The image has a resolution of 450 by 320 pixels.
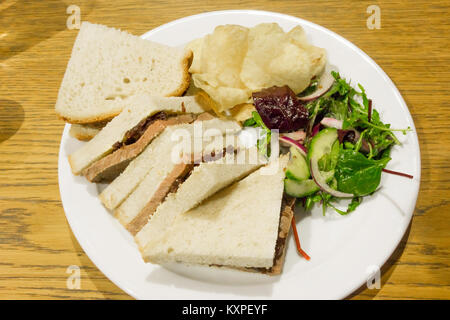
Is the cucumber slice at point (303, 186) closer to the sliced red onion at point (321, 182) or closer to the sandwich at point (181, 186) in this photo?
the sliced red onion at point (321, 182)

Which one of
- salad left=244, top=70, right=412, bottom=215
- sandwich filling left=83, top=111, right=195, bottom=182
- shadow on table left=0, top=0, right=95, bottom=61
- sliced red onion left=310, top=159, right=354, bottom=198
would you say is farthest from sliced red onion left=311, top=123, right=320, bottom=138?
shadow on table left=0, top=0, right=95, bottom=61

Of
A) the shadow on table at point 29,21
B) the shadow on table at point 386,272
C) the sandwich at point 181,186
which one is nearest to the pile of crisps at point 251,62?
the sandwich at point 181,186

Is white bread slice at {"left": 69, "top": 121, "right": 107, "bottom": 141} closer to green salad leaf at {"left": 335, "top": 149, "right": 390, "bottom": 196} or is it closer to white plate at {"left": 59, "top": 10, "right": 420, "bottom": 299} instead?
white plate at {"left": 59, "top": 10, "right": 420, "bottom": 299}

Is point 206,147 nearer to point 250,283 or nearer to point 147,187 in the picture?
point 147,187

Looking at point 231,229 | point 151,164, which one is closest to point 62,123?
point 151,164

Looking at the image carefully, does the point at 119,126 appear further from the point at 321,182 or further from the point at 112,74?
the point at 321,182
